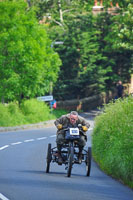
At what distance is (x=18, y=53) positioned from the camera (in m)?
38.2

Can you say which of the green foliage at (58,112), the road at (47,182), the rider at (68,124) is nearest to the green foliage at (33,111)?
the green foliage at (58,112)

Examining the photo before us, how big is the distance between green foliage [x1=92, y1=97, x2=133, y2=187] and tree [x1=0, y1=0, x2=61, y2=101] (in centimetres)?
1798

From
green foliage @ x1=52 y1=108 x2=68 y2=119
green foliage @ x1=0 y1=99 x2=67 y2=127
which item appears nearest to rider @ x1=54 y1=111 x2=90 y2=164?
green foliage @ x1=0 y1=99 x2=67 y2=127

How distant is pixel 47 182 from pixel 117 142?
2603mm

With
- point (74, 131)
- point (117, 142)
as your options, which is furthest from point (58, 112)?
point (74, 131)

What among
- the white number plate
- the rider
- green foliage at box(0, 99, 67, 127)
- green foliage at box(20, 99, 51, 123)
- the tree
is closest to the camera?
the white number plate

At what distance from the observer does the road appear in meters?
11.6

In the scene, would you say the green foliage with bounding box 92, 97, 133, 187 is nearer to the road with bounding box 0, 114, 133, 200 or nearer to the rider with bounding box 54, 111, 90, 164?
the road with bounding box 0, 114, 133, 200

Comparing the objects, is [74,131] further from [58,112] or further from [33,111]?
[58,112]

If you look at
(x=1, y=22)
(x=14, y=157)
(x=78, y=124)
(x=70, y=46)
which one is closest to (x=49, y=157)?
(x=78, y=124)

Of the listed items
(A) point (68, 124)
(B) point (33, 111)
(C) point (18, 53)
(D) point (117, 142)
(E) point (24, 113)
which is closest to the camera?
(A) point (68, 124)

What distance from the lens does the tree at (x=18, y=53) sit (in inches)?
1511

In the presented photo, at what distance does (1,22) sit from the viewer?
39375 millimetres

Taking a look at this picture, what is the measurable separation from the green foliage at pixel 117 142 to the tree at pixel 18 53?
59.0ft
